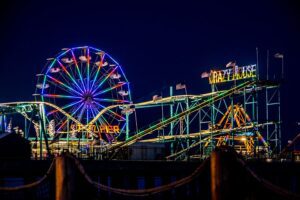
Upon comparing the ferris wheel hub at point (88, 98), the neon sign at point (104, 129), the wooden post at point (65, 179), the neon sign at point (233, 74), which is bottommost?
the wooden post at point (65, 179)

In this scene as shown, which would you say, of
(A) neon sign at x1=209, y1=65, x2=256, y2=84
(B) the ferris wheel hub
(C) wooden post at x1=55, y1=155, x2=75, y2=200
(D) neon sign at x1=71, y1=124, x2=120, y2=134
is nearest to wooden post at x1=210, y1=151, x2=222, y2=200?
(C) wooden post at x1=55, y1=155, x2=75, y2=200

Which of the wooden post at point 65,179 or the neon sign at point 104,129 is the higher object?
the neon sign at point 104,129

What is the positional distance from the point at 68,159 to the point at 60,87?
50206mm

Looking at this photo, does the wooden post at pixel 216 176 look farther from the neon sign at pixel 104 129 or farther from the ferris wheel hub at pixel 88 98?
the neon sign at pixel 104 129

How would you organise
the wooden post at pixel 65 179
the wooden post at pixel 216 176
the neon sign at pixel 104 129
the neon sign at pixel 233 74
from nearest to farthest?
the wooden post at pixel 216 176 → the wooden post at pixel 65 179 → the neon sign at pixel 233 74 → the neon sign at pixel 104 129

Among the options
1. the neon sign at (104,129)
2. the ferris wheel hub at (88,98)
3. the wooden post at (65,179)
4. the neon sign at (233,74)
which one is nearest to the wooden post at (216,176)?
the wooden post at (65,179)

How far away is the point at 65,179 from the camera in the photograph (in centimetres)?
953

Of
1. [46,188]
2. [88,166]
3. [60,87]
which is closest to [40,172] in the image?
[88,166]

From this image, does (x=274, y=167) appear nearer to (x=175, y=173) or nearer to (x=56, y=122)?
(x=175, y=173)

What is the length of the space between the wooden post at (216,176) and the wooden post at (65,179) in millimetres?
2851

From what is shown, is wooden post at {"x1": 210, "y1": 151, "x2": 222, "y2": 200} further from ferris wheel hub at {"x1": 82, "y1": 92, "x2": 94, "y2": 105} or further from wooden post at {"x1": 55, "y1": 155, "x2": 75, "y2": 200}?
ferris wheel hub at {"x1": 82, "y1": 92, "x2": 94, "y2": 105}

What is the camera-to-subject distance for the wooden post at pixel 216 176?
25.2 ft

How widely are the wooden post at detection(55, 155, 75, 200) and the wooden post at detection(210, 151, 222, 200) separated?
2.85 meters

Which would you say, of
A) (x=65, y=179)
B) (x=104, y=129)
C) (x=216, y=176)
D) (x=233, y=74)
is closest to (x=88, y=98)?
(x=104, y=129)
